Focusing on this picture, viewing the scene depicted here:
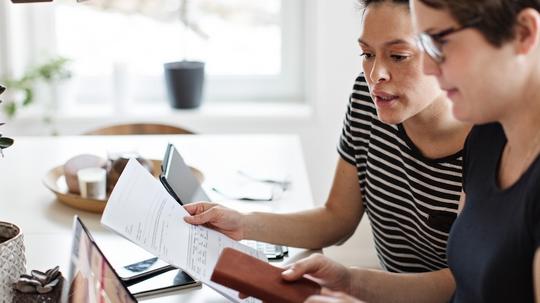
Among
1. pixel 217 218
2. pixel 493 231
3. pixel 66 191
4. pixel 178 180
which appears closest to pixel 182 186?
pixel 178 180

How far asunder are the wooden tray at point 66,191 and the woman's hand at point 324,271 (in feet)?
2.28

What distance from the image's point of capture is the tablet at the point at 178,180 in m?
1.58

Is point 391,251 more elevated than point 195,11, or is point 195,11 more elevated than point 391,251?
point 195,11

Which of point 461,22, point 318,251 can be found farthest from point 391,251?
point 461,22

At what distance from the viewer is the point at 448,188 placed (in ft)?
5.27

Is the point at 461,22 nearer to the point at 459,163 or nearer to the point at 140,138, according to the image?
the point at 459,163

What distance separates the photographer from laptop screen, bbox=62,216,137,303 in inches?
46.9

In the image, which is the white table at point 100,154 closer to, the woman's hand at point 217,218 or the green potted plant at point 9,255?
the woman's hand at point 217,218

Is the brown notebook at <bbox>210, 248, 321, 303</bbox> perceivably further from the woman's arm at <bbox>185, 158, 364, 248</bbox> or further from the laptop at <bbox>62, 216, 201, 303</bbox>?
the woman's arm at <bbox>185, 158, 364, 248</bbox>

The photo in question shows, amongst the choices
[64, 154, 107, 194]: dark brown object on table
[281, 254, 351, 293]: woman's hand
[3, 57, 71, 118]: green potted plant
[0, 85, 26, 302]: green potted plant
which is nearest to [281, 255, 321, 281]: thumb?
[281, 254, 351, 293]: woman's hand

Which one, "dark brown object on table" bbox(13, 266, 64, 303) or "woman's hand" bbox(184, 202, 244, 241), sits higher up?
"woman's hand" bbox(184, 202, 244, 241)

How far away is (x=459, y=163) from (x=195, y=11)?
1853 millimetres

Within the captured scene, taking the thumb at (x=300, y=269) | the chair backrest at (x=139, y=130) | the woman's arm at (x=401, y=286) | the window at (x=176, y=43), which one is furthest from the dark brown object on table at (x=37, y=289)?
the window at (x=176, y=43)

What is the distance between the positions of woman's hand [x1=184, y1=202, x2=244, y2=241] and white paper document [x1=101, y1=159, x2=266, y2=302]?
30mm
